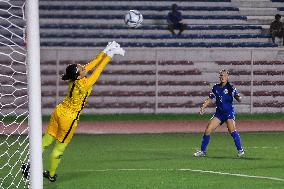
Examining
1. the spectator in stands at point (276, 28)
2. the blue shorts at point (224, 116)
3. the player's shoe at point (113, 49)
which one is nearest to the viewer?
the player's shoe at point (113, 49)

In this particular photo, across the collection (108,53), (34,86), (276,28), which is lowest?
(34,86)

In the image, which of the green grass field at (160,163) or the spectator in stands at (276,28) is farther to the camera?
the spectator in stands at (276,28)

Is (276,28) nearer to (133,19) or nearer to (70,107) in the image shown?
(133,19)

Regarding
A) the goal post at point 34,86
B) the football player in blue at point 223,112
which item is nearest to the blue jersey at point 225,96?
the football player in blue at point 223,112

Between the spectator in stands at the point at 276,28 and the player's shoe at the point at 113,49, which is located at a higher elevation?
the spectator in stands at the point at 276,28

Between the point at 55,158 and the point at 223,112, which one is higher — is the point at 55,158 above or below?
below

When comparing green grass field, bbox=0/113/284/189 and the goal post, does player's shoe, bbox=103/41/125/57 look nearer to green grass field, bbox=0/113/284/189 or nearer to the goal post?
green grass field, bbox=0/113/284/189

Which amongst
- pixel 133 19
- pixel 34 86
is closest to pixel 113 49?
pixel 34 86

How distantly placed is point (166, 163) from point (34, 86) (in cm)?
580

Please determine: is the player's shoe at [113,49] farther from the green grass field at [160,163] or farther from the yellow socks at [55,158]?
the green grass field at [160,163]

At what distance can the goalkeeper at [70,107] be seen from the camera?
42.2ft

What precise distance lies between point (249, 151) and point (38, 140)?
26.7 ft

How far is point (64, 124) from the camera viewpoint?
13.1m

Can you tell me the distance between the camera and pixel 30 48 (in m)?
10.2
